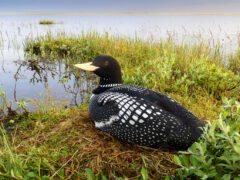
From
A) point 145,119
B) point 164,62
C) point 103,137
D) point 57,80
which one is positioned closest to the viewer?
point 145,119

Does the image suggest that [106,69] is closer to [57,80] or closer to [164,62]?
[164,62]

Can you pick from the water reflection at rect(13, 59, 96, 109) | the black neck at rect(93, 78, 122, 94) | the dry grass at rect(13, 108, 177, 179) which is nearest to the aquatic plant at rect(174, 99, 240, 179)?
the dry grass at rect(13, 108, 177, 179)

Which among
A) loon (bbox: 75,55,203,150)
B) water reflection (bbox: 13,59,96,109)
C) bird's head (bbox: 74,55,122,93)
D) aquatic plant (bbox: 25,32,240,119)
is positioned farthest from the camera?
water reflection (bbox: 13,59,96,109)

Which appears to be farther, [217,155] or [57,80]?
[57,80]

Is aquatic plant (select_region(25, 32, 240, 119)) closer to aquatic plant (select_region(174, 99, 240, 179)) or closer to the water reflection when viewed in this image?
the water reflection

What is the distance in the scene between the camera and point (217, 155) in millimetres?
2133

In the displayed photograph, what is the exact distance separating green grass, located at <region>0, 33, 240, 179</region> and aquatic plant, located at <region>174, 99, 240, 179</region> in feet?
0.21

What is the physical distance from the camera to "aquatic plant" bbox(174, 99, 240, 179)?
1.88m

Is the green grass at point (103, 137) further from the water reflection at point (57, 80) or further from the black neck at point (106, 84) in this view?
the water reflection at point (57, 80)

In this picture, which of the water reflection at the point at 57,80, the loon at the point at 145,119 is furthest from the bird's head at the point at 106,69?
the water reflection at the point at 57,80

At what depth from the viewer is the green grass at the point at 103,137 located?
258cm

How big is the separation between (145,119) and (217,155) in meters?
0.75

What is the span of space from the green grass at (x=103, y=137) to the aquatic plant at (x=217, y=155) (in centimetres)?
6

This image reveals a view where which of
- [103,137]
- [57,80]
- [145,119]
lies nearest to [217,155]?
[145,119]
